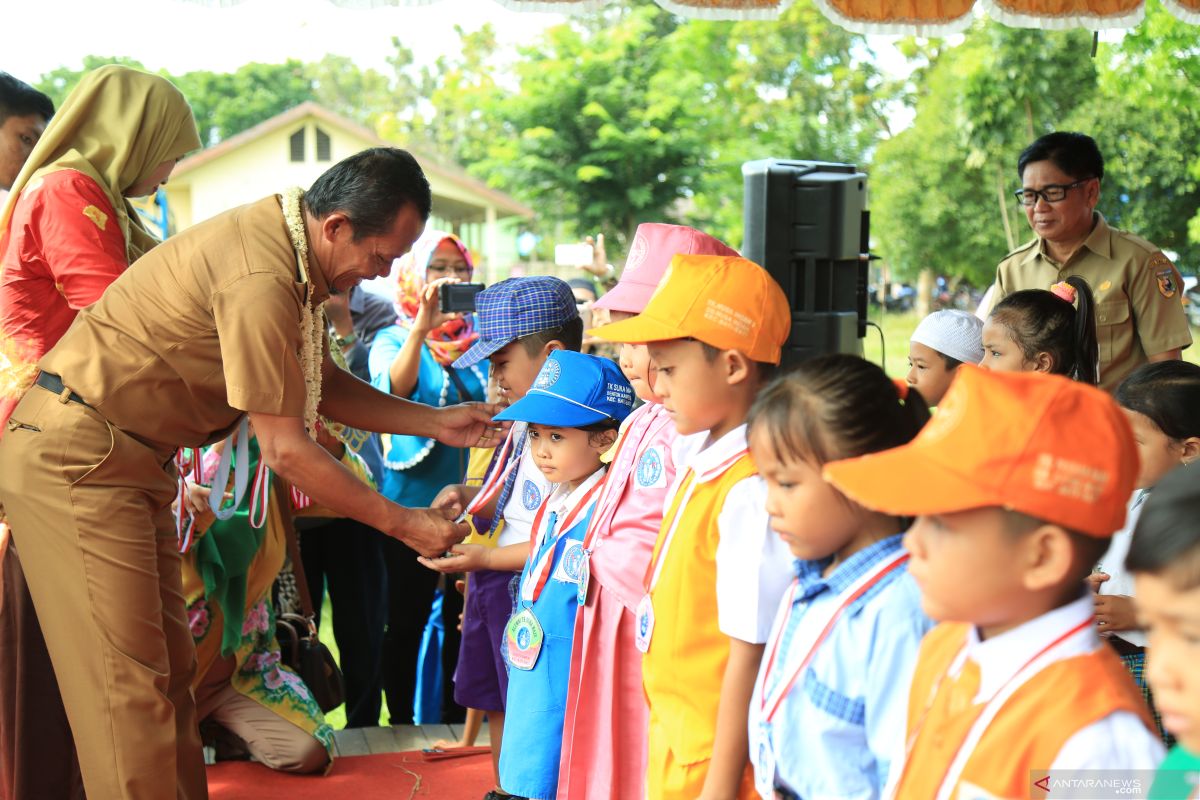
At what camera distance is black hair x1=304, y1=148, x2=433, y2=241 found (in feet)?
9.79

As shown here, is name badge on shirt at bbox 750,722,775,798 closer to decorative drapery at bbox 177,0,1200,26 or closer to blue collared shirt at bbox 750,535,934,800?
blue collared shirt at bbox 750,535,934,800

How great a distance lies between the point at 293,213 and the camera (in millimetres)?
3037

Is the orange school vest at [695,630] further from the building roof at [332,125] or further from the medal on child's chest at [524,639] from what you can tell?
the building roof at [332,125]

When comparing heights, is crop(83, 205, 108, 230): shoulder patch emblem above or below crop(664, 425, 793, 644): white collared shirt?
above

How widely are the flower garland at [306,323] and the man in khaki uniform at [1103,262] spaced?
2.70 meters

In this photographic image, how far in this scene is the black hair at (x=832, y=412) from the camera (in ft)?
6.18

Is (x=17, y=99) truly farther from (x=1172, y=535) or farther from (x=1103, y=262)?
(x=1103, y=262)

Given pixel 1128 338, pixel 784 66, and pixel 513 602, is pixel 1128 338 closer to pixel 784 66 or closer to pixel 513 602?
pixel 513 602

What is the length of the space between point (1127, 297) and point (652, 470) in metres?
2.55

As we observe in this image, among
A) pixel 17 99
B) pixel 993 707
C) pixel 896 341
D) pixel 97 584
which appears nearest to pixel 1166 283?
pixel 993 707

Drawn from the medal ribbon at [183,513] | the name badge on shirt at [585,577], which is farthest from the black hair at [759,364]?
the medal ribbon at [183,513]

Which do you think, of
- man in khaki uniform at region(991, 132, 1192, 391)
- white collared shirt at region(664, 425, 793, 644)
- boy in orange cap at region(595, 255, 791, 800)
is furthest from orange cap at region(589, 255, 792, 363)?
man in khaki uniform at region(991, 132, 1192, 391)

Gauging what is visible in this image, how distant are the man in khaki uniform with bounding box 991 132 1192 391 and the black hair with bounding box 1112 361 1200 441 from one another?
1762 mm

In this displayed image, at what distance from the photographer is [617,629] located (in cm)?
265
